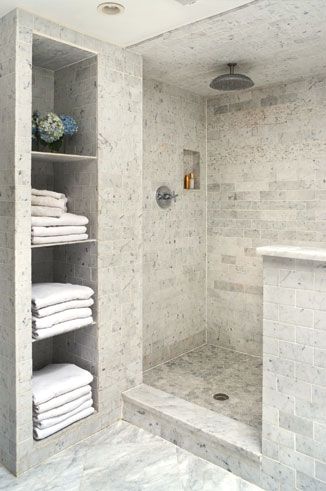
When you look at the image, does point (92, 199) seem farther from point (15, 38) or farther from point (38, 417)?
point (38, 417)

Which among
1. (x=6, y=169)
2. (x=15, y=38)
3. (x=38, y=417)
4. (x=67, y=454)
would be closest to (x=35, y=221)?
(x=6, y=169)

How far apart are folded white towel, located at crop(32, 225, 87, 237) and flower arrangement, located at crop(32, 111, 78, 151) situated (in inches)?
20.3

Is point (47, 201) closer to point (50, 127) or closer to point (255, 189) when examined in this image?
point (50, 127)

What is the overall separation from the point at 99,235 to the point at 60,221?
27 cm

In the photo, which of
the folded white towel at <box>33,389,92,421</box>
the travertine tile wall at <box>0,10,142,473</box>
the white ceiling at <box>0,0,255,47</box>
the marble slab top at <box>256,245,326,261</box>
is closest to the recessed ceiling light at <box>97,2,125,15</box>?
the white ceiling at <box>0,0,255,47</box>

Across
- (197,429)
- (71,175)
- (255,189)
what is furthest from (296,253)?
(255,189)

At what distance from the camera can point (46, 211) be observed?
2434 mm

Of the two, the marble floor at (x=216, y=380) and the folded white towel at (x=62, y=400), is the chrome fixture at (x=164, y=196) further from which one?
the folded white towel at (x=62, y=400)

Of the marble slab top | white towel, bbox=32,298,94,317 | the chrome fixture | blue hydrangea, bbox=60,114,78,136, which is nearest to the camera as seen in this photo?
the marble slab top

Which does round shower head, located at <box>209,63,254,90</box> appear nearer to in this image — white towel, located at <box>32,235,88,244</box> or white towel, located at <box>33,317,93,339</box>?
white towel, located at <box>32,235,88,244</box>

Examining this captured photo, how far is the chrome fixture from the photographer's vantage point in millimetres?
3420

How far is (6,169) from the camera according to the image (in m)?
2.22

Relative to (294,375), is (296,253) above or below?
above

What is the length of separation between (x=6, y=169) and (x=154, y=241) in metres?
1.46
